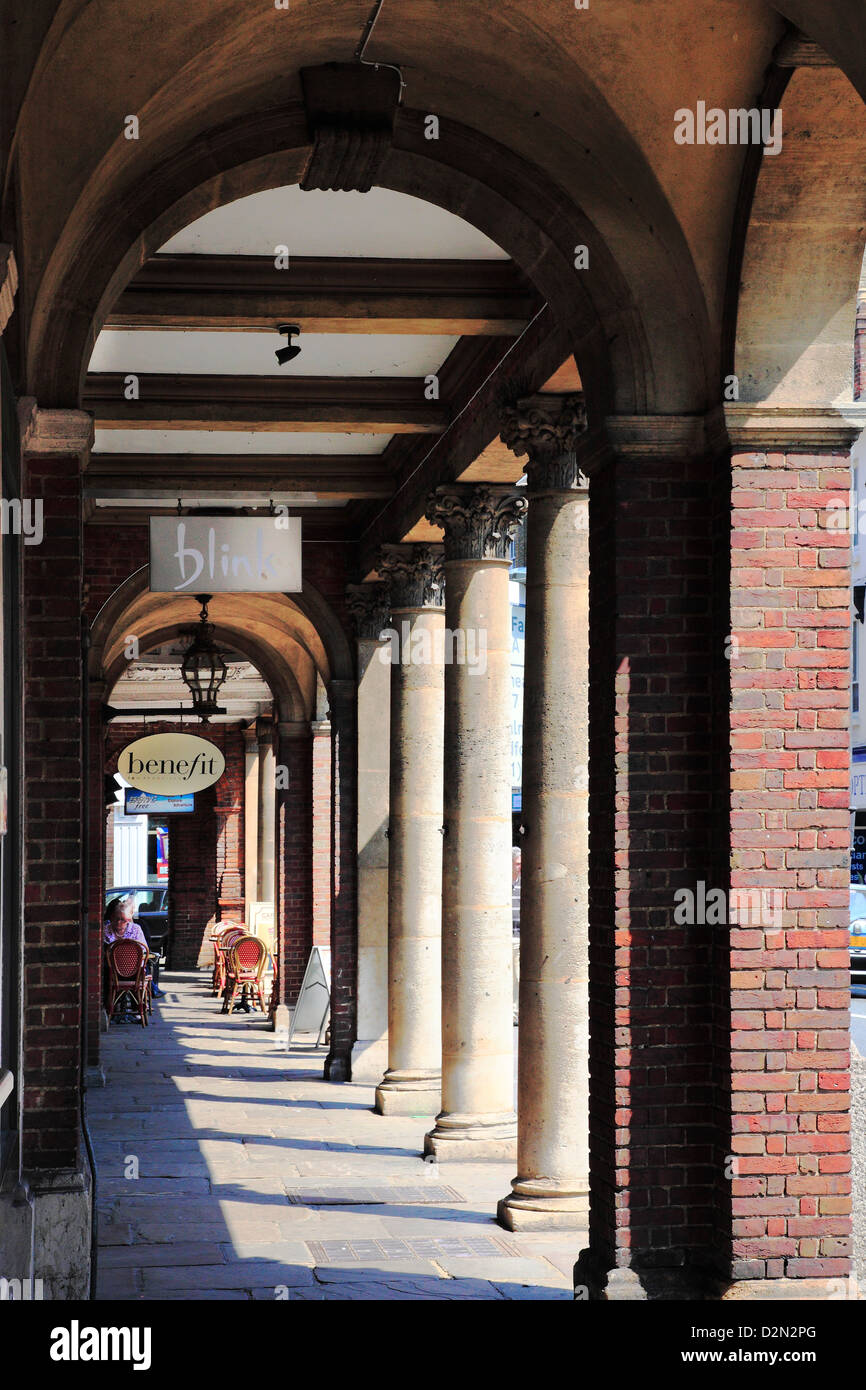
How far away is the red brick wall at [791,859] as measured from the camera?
5660 millimetres

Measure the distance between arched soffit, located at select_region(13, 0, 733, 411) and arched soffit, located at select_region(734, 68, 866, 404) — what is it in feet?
0.54

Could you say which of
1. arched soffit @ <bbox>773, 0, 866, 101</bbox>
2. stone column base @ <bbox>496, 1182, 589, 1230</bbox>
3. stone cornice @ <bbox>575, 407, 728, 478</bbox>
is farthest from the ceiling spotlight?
stone column base @ <bbox>496, 1182, 589, 1230</bbox>

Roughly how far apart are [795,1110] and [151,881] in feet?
208

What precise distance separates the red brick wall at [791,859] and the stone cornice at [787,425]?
0.05 m

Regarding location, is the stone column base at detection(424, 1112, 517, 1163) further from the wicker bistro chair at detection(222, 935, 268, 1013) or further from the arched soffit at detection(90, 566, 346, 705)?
the wicker bistro chair at detection(222, 935, 268, 1013)

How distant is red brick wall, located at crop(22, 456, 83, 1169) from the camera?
6078mm

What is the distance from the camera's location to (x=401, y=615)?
13219 mm

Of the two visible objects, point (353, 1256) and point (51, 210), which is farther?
point (353, 1256)

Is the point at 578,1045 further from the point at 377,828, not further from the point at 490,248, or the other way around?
the point at 377,828

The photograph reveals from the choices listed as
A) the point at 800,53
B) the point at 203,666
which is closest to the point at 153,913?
the point at 203,666

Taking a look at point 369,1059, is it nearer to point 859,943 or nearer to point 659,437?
point 659,437

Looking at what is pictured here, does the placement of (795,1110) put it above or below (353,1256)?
above

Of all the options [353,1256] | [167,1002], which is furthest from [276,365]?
[167,1002]

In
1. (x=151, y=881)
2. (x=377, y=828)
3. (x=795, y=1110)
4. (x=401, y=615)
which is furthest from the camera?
(x=151, y=881)
